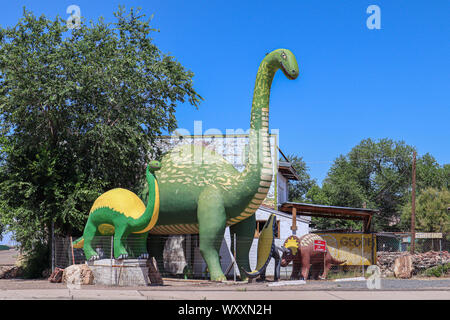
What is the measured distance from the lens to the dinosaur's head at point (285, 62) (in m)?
14.7

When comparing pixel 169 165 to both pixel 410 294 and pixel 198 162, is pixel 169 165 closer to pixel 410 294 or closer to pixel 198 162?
pixel 198 162

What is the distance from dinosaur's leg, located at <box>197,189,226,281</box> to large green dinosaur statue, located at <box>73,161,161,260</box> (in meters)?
1.42

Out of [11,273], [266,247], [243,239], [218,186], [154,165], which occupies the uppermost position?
[154,165]

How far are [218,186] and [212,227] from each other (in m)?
1.31

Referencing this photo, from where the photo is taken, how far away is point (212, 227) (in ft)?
48.4

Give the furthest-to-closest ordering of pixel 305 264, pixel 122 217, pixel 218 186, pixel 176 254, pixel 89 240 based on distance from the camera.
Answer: pixel 176 254 < pixel 305 264 < pixel 89 240 < pixel 218 186 < pixel 122 217

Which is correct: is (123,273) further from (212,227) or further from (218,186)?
(218,186)

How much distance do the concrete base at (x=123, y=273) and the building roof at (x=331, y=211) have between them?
35.7 feet

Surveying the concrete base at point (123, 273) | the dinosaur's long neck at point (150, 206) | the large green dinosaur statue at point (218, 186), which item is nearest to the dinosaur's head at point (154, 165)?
the dinosaur's long neck at point (150, 206)

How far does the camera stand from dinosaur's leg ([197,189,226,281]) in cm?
1468

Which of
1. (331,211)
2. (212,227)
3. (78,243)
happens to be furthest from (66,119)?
(331,211)

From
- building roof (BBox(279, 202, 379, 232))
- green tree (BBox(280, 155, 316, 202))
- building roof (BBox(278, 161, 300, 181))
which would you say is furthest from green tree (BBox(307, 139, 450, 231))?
building roof (BBox(279, 202, 379, 232))

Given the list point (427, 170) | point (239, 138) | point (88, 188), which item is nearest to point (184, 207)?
point (88, 188)

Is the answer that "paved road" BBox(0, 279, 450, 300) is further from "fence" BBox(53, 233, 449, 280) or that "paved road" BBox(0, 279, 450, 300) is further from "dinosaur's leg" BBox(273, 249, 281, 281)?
"dinosaur's leg" BBox(273, 249, 281, 281)
